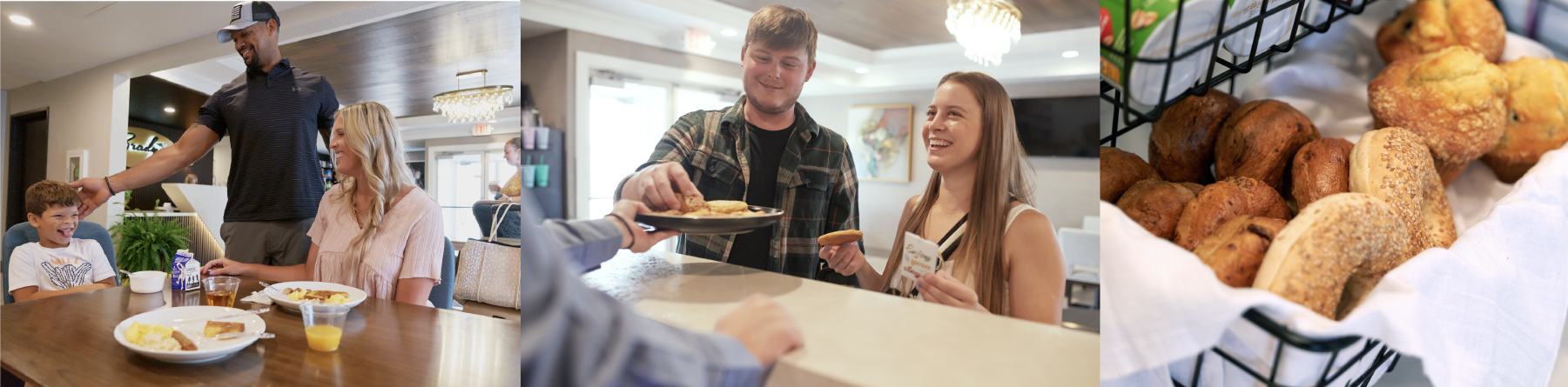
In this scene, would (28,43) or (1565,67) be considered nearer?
(1565,67)

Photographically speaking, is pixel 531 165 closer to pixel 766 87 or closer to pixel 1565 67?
pixel 766 87

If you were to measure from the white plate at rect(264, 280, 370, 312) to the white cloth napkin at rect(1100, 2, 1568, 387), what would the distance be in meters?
1.51

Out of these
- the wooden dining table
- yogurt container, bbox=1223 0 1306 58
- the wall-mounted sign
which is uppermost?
the wall-mounted sign

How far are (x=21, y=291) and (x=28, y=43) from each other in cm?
75

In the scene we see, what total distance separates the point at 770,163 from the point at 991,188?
14cm

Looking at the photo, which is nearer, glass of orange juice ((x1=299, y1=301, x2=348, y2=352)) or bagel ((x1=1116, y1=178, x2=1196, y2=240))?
bagel ((x1=1116, y1=178, x2=1196, y2=240))

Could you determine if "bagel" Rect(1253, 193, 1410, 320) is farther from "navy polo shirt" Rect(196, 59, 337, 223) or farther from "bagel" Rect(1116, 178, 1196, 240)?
"navy polo shirt" Rect(196, 59, 337, 223)

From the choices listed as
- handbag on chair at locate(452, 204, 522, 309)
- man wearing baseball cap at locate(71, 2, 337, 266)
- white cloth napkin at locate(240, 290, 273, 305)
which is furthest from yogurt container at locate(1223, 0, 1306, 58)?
man wearing baseball cap at locate(71, 2, 337, 266)

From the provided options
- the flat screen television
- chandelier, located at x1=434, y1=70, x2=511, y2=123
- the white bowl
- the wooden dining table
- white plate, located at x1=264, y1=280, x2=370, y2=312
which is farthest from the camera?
chandelier, located at x1=434, y1=70, x2=511, y2=123

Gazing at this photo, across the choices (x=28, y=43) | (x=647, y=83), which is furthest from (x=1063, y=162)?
(x=28, y=43)

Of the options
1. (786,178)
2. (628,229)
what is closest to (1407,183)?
(786,178)

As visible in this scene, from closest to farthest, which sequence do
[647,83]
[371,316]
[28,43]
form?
[647,83], [371,316], [28,43]

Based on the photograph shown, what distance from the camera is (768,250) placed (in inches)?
15.2

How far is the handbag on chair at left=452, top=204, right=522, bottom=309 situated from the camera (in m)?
Answer: 1.96
